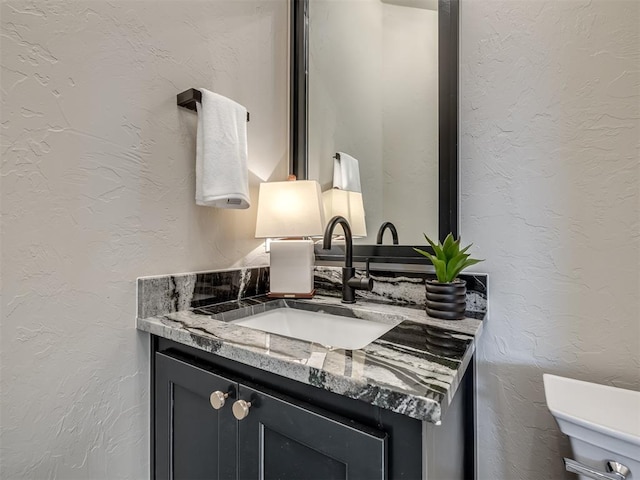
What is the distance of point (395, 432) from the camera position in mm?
430

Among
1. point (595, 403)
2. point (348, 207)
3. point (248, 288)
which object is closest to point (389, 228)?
point (348, 207)

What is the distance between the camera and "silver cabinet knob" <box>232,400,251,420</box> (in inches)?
21.9

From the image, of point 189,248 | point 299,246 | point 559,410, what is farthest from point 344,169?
point 559,410

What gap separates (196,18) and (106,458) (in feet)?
4.07

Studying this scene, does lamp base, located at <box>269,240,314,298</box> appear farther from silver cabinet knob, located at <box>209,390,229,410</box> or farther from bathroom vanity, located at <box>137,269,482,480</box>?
silver cabinet knob, located at <box>209,390,229,410</box>

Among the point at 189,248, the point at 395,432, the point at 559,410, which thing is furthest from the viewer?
the point at 189,248

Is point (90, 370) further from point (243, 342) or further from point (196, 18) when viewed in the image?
point (196, 18)

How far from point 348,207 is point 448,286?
54cm

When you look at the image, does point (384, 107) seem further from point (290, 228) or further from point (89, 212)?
point (89, 212)

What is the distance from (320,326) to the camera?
0.95 meters

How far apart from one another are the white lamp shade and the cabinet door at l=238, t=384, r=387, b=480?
554 millimetres

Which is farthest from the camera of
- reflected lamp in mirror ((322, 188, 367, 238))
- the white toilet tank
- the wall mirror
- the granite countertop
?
reflected lamp in mirror ((322, 188, 367, 238))

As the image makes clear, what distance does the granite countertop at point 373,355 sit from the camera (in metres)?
0.41

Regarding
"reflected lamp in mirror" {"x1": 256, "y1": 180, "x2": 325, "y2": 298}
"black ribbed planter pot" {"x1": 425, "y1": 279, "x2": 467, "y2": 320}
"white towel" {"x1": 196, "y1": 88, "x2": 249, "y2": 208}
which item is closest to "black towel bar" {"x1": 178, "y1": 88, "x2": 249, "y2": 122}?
"white towel" {"x1": 196, "y1": 88, "x2": 249, "y2": 208}
